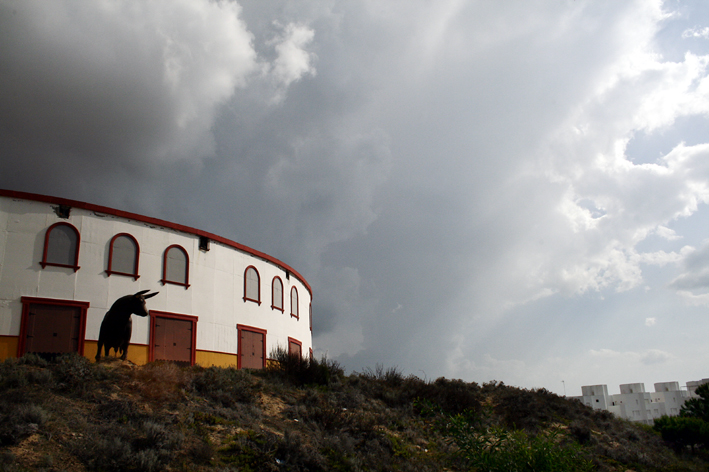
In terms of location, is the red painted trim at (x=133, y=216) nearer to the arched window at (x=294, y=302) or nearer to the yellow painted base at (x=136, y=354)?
the arched window at (x=294, y=302)

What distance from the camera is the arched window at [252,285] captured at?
24.8 m

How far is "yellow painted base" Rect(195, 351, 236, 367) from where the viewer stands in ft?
70.2

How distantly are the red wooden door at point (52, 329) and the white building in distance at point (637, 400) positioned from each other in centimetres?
7115

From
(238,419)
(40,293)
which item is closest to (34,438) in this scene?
(238,419)

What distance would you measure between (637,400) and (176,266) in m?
74.2

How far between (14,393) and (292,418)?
23.2 feet

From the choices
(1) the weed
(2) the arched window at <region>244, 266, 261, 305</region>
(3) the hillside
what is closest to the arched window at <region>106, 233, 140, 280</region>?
(3) the hillside

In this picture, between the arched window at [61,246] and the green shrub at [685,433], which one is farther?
the green shrub at [685,433]

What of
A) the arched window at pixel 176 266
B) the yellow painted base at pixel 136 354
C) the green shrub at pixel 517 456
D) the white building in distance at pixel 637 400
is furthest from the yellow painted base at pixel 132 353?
the white building in distance at pixel 637 400

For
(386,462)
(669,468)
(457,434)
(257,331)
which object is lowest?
(669,468)

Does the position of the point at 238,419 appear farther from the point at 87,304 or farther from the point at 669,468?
the point at 669,468

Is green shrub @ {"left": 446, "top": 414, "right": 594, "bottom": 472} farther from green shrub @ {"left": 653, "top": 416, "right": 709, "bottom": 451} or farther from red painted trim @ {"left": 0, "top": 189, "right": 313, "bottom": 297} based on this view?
green shrub @ {"left": 653, "top": 416, "right": 709, "bottom": 451}

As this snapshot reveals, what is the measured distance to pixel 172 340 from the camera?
20.5 m

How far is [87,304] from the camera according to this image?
18.3 meters
